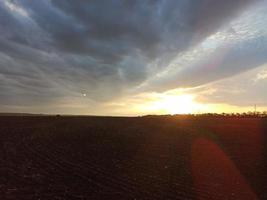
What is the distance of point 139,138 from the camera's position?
26.5 m

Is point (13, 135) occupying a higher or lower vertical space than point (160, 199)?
higher

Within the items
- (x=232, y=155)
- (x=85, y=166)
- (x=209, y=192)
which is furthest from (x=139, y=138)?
(x=209, y=192)

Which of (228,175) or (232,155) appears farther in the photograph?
(232,155)

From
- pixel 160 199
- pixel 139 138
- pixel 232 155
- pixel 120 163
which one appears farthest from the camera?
pixel 139 138

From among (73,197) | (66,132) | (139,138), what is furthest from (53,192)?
(66,132)

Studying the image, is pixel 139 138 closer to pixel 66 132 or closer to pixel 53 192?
pixel 66 132

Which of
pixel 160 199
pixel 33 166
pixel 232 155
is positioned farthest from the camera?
pixel 232 155

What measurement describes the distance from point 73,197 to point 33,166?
5739 millimetres

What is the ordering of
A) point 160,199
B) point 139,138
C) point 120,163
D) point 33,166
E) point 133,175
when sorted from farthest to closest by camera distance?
1. point 139,138
2. point 120,163
3. point 33,166
4. point 133,175
5. point 160,199

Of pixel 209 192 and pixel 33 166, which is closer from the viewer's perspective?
pixel 209 192

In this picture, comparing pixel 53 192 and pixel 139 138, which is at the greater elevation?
pixel 139 138

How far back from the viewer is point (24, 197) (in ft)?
38.8

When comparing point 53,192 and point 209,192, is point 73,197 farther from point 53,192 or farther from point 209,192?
point 209,192

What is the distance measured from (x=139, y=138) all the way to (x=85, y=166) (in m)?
9.81
